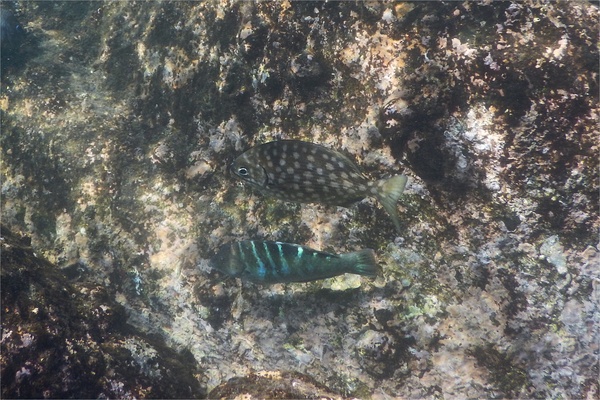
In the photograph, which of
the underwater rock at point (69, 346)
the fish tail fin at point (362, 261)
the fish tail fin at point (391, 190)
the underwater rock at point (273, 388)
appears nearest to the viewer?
the underwater rock at point (69, 346)

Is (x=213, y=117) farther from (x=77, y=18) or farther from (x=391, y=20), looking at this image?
(x=77, y=18)

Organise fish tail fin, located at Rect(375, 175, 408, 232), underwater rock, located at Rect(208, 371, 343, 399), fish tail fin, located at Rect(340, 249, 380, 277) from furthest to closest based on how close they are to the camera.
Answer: fish tail fin, located at Rect(340, 249, 380, 277), underwater rock, located at Rect(208, 371, 343, 399), fish tail fin, located at Rect(375, 175, 408, 232)

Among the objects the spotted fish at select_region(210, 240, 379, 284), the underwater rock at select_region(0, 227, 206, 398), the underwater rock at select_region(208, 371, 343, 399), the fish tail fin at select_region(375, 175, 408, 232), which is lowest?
the underwater rock at select_region(208, 371, 343, 399)

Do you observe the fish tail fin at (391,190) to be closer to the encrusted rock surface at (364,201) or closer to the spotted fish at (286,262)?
the spotted fish at (286,262)

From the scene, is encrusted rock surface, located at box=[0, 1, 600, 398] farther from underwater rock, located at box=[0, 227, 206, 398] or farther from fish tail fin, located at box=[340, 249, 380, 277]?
fish tail fin, located at box=[340, 249, 380, 277]

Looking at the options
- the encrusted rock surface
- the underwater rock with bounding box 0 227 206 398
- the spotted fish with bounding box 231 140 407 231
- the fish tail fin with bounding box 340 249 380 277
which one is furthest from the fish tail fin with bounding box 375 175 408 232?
the underwater rock with bounding box 0 227 206 398

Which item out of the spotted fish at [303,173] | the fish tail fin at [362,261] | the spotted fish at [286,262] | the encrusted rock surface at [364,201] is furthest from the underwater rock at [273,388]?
the spotted fish at [303,173]

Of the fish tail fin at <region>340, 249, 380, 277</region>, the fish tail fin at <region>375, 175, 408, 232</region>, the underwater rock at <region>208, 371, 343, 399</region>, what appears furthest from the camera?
the fish tail fin at <region>340, 249, 380, 277</region>
